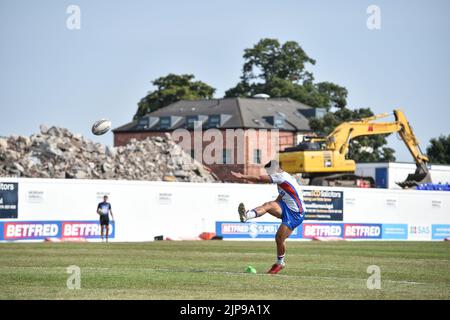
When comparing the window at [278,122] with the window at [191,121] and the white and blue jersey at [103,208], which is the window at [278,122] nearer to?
the window at [191,121]

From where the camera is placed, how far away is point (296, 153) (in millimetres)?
60781

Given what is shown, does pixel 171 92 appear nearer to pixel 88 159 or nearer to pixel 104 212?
A: pixel 88 159

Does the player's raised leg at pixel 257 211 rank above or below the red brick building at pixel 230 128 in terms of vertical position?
below

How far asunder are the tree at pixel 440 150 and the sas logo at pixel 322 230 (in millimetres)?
80598

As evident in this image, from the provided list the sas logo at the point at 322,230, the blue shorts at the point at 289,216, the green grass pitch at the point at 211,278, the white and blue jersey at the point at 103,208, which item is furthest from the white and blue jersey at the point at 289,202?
the sas logo at the point at 322,230

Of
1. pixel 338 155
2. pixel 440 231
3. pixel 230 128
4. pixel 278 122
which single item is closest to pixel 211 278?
pixel 440 231

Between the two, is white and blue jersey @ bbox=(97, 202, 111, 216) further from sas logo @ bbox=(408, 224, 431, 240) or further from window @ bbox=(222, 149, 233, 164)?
window @ bbox=(222, 149, 233, 164)

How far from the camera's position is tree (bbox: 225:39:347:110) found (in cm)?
12519

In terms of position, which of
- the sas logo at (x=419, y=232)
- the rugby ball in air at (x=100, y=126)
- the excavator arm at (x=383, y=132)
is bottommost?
the sas logo at (x=419, y=232)

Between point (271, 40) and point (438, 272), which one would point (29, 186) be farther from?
point (271, 40)

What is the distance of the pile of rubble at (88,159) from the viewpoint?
61375 millimetres

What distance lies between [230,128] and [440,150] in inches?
1680

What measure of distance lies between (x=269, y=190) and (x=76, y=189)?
472 inches

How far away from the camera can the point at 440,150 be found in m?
130
